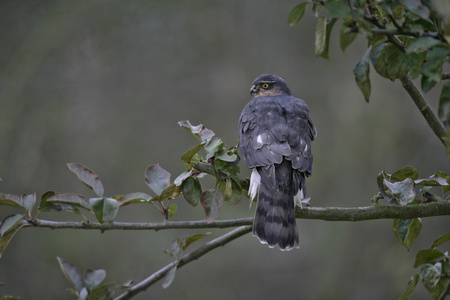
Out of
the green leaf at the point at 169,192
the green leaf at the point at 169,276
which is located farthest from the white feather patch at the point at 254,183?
the green leaf at the point at 169,276

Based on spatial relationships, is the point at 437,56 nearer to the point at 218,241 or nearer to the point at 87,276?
the point at 218,241

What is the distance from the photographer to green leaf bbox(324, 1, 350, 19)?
167cm

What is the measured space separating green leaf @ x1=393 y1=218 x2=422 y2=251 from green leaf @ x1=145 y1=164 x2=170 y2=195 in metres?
1.24

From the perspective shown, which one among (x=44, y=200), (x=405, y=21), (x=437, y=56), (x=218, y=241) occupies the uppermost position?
(x=405, y=21)

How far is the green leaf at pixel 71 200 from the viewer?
2.31 meters

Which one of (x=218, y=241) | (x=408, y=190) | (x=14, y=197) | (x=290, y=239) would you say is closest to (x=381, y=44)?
(x=408, y=190)

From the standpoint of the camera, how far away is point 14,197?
2.26 metres

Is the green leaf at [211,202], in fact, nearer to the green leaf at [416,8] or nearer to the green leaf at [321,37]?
the green leaf at [321,37]

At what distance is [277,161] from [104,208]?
4.59 ft

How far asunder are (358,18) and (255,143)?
1.94 m

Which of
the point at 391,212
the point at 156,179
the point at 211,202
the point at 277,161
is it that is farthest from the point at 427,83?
the point at 277,161

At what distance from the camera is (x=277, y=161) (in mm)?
3324

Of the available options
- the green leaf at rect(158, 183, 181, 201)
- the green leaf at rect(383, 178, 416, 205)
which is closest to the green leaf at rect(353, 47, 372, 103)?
the green leaf at rect(383, 178, 416, 205)

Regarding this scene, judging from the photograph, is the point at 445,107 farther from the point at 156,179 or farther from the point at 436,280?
the point at 156,179
